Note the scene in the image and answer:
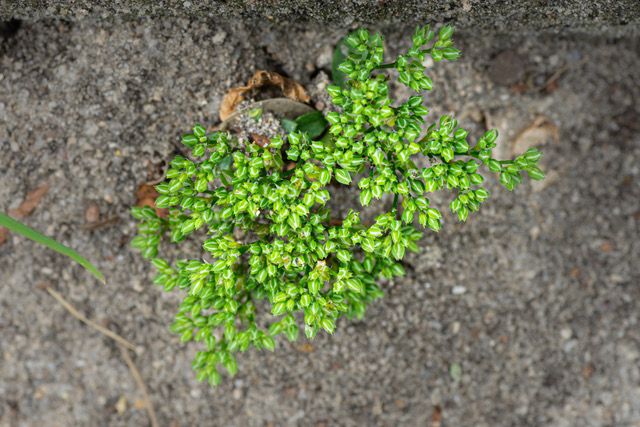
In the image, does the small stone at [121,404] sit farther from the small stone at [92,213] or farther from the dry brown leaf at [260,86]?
the dry brown leaf at [260,86]

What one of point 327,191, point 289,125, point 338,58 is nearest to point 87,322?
point 289,125

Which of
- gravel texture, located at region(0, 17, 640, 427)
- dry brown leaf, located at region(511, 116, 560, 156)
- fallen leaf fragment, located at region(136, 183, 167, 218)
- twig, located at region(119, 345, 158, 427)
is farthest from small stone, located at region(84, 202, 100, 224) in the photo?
dry brown leaf, located at region(511, 116, 560, 156)

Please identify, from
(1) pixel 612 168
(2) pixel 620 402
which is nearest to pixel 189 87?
(1) pixel 612 168

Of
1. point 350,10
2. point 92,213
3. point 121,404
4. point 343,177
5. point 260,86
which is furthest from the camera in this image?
point 121,404

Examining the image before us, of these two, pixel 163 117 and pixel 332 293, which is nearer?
pixel 332 293

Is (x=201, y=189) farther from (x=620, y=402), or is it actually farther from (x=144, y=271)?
(x=620, y=402)

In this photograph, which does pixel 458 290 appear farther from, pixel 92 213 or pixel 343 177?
pixel 92 213
